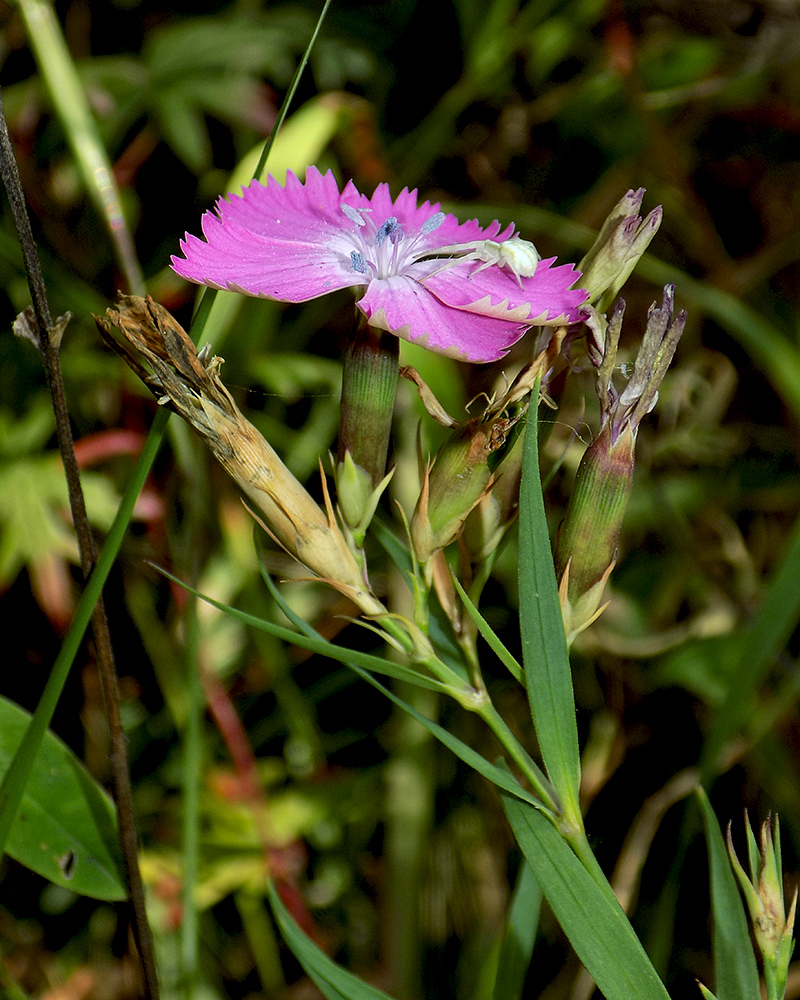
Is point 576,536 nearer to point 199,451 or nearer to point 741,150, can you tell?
point 199,451

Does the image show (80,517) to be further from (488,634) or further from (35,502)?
(35,502)

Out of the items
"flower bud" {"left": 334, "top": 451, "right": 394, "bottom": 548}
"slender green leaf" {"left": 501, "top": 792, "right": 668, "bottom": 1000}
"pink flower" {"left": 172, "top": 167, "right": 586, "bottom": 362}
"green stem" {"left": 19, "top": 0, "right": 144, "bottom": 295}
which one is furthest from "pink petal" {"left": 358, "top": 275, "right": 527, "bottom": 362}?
"green stem" {"left": 19, "top": 0, "right": 144, "bottom": 295}

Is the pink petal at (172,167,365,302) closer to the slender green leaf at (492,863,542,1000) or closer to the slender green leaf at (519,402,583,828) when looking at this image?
the slender green leaf at (519,402,583,828)

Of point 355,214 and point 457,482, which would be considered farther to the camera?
point 355,214

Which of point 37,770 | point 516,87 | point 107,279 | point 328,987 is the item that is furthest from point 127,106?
point 328,987

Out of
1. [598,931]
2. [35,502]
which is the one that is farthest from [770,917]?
[35,502]
